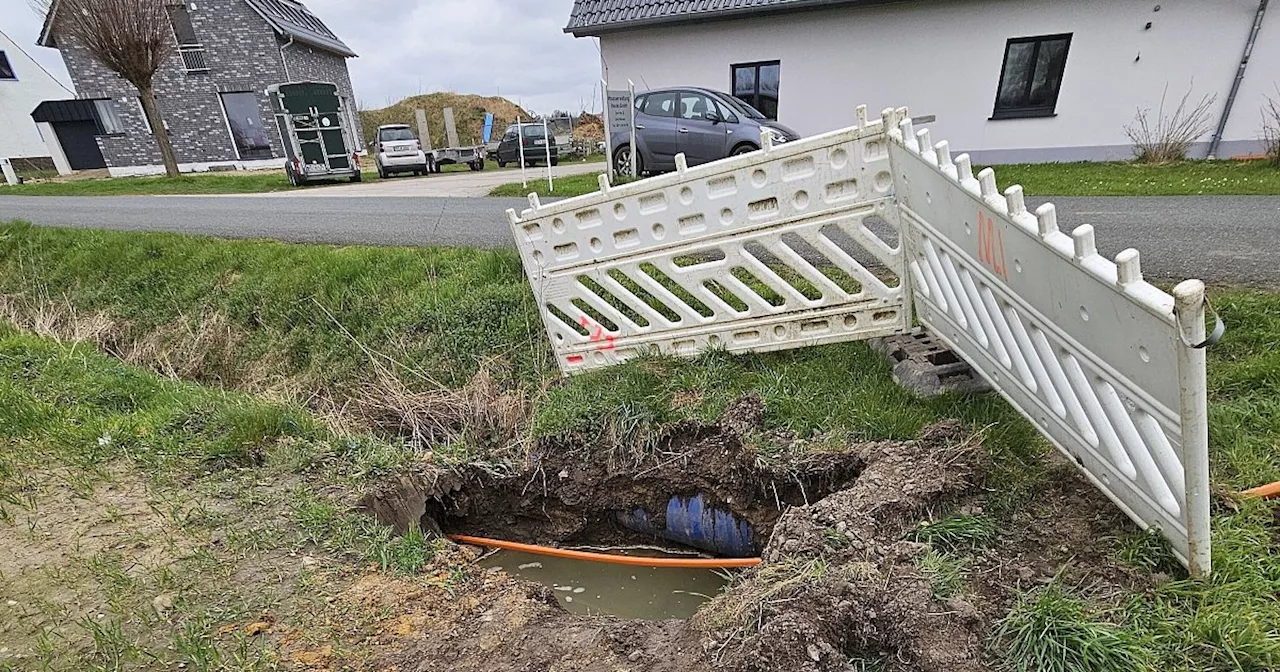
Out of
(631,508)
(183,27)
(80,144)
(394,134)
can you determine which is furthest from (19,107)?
(631,508)

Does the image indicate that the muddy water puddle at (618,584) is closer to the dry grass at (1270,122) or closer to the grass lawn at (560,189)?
the grass lawn at (560,189)

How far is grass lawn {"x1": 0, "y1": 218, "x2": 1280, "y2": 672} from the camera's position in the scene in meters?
1.90

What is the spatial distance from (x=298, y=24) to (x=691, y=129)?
23922 mm

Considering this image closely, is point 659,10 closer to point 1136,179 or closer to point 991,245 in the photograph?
point 1136,179

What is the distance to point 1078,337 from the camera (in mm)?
2004

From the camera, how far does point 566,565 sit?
3328mm

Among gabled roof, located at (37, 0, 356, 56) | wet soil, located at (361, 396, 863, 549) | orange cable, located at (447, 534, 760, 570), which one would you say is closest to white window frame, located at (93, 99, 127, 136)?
gabled roof, located at (37, 0, 356, 56)

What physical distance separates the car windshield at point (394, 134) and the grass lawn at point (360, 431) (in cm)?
1366

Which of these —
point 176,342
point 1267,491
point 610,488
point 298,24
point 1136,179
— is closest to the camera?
point 1267,491

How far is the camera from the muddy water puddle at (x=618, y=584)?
3.00 m

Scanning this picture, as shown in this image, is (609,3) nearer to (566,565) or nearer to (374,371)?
(374,371)

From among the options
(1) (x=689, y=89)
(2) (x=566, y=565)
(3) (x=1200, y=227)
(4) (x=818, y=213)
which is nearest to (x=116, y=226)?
(1) (x=689, y=89)

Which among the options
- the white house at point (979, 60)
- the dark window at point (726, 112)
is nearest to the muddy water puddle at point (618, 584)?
the dark window at point (726, 112)

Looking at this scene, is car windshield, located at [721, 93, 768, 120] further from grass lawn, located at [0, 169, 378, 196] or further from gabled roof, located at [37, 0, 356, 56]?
gabled roof, located at [37, 0, 356, 56]
